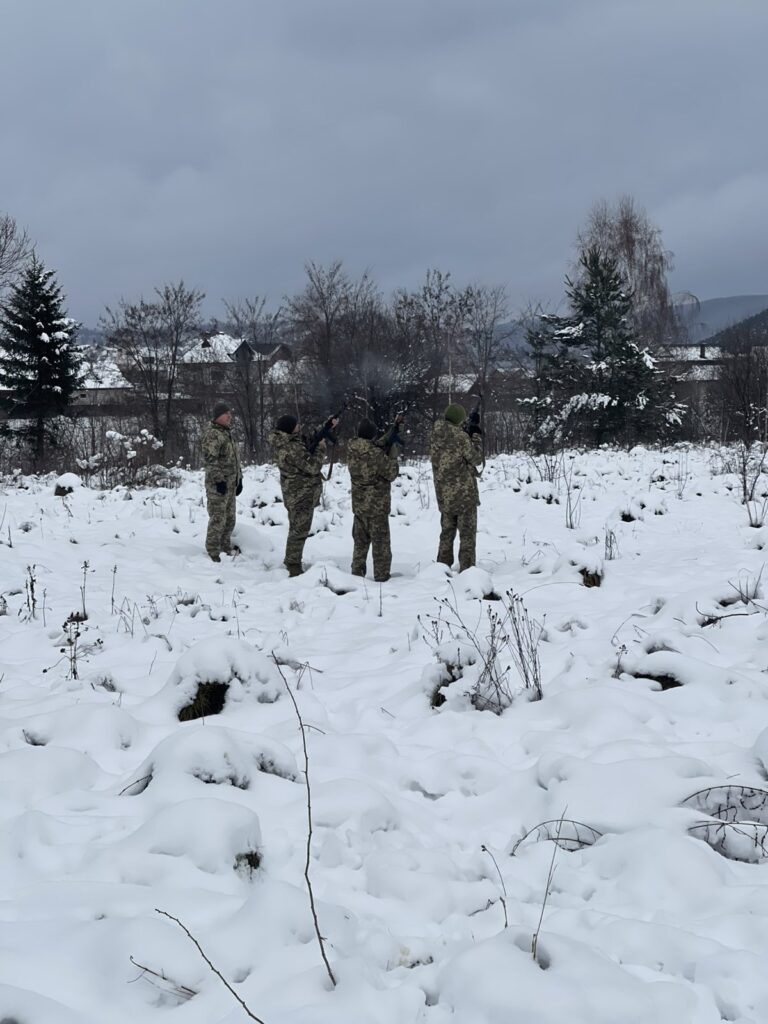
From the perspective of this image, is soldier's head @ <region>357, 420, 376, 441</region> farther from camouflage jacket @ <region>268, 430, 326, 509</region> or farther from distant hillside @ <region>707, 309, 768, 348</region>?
distant hillside @ <region>707, 309, 768, 348</region>

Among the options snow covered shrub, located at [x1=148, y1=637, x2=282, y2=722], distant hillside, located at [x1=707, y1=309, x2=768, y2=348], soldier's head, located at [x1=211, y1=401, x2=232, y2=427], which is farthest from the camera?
A: distant hillside, located at [x1=707, y1=309, x2=768, y2=348]

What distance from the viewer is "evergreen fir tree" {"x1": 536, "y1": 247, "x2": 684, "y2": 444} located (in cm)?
2581

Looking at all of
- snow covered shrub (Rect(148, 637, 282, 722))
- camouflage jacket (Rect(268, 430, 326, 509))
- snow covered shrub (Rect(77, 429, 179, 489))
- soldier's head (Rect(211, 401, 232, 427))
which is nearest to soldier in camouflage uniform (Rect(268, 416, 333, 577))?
camouflage jacket (Rect(268, 430, 326, 509))

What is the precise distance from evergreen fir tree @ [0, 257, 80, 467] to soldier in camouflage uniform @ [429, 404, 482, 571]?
23.8 metres

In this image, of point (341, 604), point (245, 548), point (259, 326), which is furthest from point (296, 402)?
point (341, 604)

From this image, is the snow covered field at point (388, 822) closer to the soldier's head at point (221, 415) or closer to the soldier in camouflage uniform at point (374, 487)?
the soldier in camouflage uniform at point (374, 487)

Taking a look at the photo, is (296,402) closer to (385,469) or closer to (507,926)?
(385,469)

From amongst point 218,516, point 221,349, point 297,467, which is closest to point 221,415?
point 218,516

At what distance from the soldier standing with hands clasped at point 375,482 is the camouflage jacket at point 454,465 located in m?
0.55

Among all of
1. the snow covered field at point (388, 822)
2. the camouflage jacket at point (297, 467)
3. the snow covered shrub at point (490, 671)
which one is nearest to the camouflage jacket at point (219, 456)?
the camouflage jacket at point (297, 467)

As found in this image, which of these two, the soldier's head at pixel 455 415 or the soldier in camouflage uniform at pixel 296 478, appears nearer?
the soldier's head at pixel 455 415

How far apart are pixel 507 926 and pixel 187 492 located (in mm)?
13881

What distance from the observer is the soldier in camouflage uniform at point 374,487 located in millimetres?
8414

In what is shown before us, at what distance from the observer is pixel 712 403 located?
1437 inches
